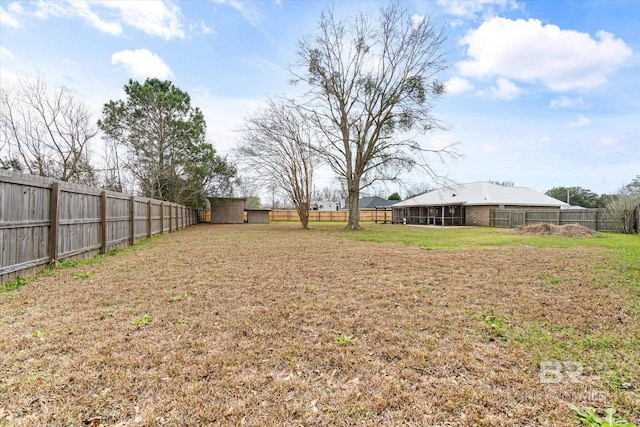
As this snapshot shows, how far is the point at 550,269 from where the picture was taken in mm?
5980

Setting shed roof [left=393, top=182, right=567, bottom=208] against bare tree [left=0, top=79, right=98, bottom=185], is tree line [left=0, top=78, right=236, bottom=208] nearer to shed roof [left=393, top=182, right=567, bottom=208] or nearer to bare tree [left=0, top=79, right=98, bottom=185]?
bare tree [left=0, top=79, right=98, bottom=185]

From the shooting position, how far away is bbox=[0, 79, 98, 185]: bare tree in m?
13.0

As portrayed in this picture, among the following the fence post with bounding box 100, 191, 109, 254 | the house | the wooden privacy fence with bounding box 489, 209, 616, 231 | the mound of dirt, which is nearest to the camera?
the fence post with bounding box 100, 191, 109, 254

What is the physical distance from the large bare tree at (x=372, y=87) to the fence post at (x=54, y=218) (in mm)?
13982

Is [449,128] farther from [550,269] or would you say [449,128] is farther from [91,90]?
[91,90]

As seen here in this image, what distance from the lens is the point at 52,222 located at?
5293 millimetres

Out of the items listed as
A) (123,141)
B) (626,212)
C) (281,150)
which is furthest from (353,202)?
(123,141)

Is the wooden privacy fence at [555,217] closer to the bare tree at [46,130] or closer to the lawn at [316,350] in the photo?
the lawn at [316,350]

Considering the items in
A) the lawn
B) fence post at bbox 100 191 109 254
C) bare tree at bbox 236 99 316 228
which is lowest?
the lawn

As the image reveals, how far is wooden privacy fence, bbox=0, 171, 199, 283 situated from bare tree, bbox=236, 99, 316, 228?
1017cm

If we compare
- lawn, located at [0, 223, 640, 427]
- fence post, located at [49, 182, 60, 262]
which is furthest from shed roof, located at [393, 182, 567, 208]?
fence post, located at [49, 182, 60, 262]

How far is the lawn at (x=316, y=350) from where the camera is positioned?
181cm

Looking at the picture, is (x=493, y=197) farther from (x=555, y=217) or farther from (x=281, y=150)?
(x=281, y=150)

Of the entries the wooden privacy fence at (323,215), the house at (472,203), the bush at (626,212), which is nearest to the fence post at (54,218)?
the house at (472,203)
